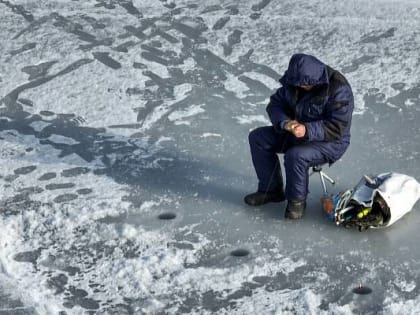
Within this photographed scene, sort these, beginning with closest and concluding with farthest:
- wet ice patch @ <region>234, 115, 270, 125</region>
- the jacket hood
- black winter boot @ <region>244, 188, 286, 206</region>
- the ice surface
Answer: the ice surface < the jacket hood < black winter boot @ <region>244, 188, 286, 206</region> < wet ice patch @ <region>234, 115, 270, 125</region>

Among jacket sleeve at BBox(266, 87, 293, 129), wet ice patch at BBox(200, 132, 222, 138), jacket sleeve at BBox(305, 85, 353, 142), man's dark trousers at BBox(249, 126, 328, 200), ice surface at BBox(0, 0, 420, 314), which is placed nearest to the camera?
ice surface at BBox(0, 0, 420, 314)

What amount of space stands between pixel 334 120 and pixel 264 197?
0.92 meters

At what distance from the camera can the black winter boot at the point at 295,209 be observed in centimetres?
610

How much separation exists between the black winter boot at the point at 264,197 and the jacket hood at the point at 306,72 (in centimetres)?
102

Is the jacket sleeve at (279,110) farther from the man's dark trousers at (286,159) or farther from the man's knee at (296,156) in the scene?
the man's knee at (296,156)

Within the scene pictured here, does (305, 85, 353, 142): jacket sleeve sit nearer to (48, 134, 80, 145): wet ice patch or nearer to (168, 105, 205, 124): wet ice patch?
(168, 105, 205, 124): wet ice patch

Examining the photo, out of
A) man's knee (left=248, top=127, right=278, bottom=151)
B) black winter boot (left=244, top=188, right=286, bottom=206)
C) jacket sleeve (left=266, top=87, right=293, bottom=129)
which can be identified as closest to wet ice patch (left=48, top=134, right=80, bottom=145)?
black winter boot (left=244, top=188, right=286, bottom=206)

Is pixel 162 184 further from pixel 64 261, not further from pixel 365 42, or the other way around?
pixel 365 42

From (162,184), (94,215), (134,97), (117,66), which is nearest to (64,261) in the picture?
(94,215)

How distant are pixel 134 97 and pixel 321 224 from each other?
3.13m

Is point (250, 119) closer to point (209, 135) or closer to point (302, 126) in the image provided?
point (209, 135)

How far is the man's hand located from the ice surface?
0.75 meters

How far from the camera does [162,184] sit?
6891 mm

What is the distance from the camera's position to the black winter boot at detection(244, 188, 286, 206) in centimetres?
639
